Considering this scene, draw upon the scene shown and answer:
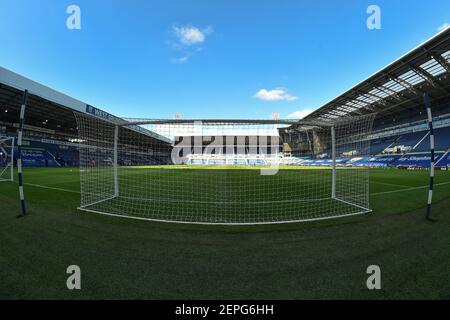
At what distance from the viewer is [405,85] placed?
2362 centimetres

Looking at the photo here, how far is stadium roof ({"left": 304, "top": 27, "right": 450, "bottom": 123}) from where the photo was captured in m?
17.1

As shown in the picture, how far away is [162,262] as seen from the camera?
253 cm

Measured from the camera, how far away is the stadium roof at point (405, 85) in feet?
56.2

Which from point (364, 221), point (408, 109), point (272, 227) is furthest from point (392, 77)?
point (272, 227)

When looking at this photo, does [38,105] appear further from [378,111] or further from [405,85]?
[405,85]

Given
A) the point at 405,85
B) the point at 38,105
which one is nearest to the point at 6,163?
the point at 38,105

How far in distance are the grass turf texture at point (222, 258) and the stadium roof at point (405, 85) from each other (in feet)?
36.2

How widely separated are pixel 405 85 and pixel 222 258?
1258 inches

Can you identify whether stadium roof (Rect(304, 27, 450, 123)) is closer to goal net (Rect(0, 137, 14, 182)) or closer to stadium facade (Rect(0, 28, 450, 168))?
stadium facade (Rect(0, 28, 450, 168))

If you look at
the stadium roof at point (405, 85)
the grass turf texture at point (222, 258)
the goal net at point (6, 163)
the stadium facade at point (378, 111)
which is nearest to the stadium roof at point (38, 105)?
the stadium facade at point (378, 111)

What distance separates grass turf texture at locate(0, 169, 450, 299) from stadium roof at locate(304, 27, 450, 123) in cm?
1103

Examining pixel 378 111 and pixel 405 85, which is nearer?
pixel 405 85

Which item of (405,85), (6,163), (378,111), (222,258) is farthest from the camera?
(378,111)
